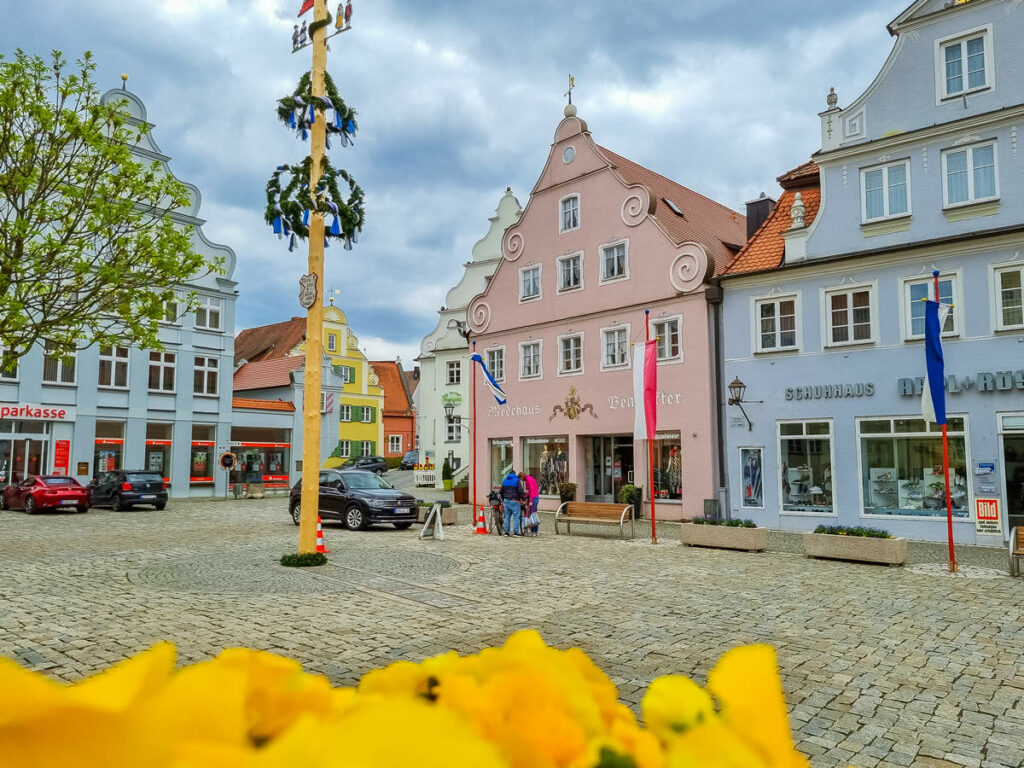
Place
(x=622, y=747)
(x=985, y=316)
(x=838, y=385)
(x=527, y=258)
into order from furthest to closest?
1. (x=527, y=258)
2. (x=838, y=385)
3. (x=985, y=316)
4. (x=622, y=747)

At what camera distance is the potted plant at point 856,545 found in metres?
12.9

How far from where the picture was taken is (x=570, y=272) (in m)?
25.1

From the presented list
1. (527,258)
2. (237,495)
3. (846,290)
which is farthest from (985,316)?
(237,495)

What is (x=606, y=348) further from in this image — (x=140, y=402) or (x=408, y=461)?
(x=408, y=461)

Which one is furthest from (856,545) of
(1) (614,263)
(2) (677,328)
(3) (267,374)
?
(3) (267,374)

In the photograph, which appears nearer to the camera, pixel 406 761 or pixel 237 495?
pixel 406 761

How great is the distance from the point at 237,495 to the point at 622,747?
34.9 metres

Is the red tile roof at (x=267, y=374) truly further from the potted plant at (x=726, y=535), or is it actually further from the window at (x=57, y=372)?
the potted plant at (x=726, y=535)

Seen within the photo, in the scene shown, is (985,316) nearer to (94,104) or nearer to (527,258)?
(527,258)

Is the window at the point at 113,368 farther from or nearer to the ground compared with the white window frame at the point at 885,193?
nearer to the ground

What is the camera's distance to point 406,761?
1.64 feet

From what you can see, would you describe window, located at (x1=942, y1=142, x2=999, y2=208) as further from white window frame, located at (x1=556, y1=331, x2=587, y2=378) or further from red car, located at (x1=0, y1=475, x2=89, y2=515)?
red car, located at (x1=0, y1=475, x2=89, y2=515)

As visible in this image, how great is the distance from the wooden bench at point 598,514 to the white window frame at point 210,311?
20886 mm

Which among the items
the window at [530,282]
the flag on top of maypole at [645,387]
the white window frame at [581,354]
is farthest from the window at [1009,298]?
the window at [530,282]
